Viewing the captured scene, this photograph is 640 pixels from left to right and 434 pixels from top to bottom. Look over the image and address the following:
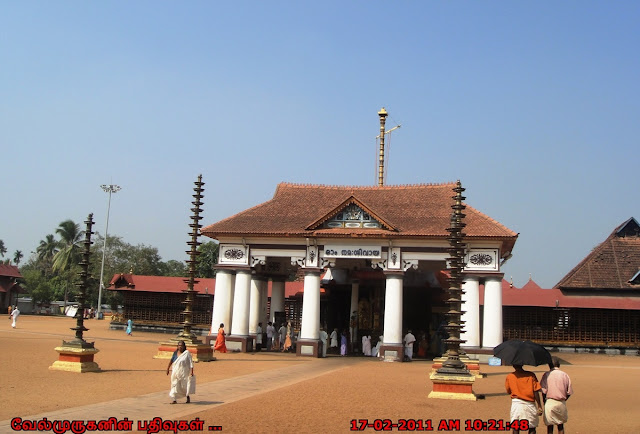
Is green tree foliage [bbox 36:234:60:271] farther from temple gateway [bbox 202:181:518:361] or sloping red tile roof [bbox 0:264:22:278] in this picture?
temple gateway [bbox 202:181:518:361]

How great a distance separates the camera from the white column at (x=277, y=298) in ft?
115

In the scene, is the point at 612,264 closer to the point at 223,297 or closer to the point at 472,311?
the point at 472,311

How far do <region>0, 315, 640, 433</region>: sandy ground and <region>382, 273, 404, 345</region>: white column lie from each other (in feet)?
10.8

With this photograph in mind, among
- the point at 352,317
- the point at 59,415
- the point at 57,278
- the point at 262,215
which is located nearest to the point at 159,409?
the point at 59,415

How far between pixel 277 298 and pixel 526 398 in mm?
26380

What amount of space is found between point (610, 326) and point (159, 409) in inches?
1183

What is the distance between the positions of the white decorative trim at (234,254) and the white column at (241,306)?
0.52 meters

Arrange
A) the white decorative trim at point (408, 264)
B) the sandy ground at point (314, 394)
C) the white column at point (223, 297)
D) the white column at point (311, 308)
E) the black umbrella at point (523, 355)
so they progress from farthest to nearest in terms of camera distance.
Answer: the white column at point (223, 297)
the white column at point (311, 308)
the white decorative trim at point (408, 264)
the sandy ground at point (314, 394)
the black umbrella at point (523, 355)

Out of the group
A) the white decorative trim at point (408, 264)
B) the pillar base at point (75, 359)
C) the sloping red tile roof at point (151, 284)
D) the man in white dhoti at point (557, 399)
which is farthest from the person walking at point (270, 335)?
the man in white dhoti at point (557, 399)

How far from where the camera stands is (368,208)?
1151 inches

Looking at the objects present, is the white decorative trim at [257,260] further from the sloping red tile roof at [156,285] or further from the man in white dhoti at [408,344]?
the sloping red tile roof at [156,285]

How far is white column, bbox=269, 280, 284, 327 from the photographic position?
3512 centimetres

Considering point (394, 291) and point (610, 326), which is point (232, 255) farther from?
point (610, 326)

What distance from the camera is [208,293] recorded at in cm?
4275
